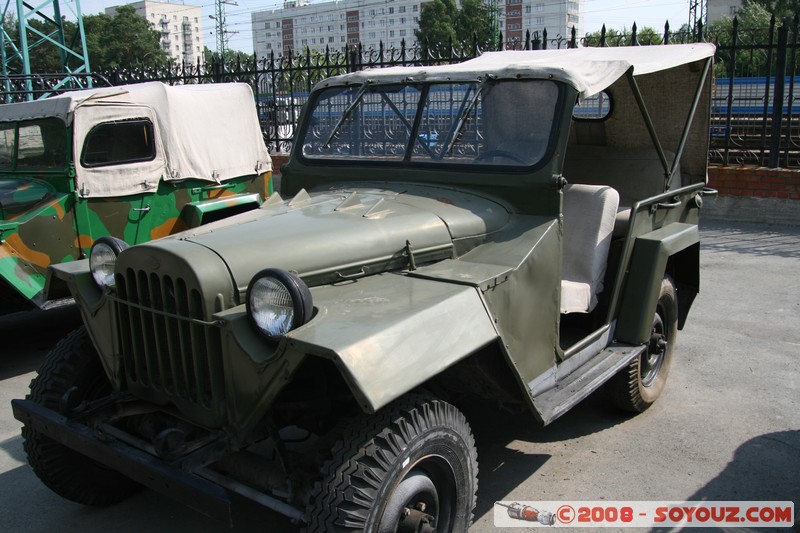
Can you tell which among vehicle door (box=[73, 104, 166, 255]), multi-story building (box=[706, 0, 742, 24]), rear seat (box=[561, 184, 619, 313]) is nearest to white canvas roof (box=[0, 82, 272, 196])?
vehicle door (box=[73, 104, 166, 255])

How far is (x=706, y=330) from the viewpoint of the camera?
5.81 meters

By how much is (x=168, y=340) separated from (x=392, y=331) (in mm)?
927

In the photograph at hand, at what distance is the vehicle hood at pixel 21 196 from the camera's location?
5.86 metres

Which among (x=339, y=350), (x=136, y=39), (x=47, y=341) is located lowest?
(x=47, y=341)

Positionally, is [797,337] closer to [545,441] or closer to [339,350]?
[545,441]

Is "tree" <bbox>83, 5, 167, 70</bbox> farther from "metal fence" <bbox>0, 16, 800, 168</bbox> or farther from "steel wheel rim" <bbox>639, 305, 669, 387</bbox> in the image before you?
"steel wheel rim" <bbox>639, 305, 669, 387</bbox>

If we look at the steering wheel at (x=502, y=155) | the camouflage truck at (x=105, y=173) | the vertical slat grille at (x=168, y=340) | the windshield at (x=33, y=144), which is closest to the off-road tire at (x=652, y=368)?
the steering wheel at (x=502, y=155)

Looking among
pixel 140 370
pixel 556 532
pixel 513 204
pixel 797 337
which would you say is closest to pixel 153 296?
pixel 140 370

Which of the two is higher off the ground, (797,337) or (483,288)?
(483,288)

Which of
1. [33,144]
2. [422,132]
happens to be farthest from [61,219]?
[422,132]

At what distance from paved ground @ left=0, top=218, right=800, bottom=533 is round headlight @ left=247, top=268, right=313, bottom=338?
1276mm

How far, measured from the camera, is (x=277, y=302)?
252 cm

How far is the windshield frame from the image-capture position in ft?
11.7

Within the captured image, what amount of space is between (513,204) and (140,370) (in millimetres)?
1885
